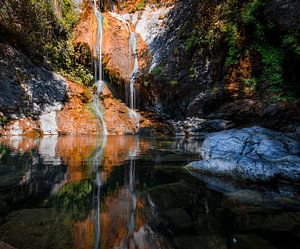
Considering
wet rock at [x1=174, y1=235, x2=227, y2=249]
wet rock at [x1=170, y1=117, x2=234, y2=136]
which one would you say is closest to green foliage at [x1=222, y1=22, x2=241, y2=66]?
wet rock at [x1=170, y1=117, x2=234, y2=136]

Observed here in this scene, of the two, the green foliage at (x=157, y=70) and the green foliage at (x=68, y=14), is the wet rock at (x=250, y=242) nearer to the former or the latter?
the green foliage at (x=157, y=70)

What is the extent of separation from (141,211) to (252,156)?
2709mm

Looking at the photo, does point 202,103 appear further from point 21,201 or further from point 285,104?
point 21,201

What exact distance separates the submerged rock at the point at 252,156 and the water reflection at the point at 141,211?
0.28 metres

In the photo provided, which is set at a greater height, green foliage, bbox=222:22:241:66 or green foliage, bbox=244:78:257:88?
green foliage, bbox=222:22:241:66

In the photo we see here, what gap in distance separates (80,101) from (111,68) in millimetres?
3391

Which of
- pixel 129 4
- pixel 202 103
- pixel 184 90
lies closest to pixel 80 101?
pixel 184 90

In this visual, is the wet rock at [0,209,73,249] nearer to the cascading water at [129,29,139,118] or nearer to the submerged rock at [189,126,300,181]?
the submerged rock at [189,126,300,181]

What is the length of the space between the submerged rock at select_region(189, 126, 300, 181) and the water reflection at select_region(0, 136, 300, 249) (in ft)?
0.92

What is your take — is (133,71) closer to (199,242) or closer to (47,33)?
(47,33)

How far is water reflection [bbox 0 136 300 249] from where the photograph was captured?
1780 millimetres

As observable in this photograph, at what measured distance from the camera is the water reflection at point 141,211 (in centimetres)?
178

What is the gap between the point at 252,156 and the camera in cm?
425

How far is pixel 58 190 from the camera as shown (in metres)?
2.92
